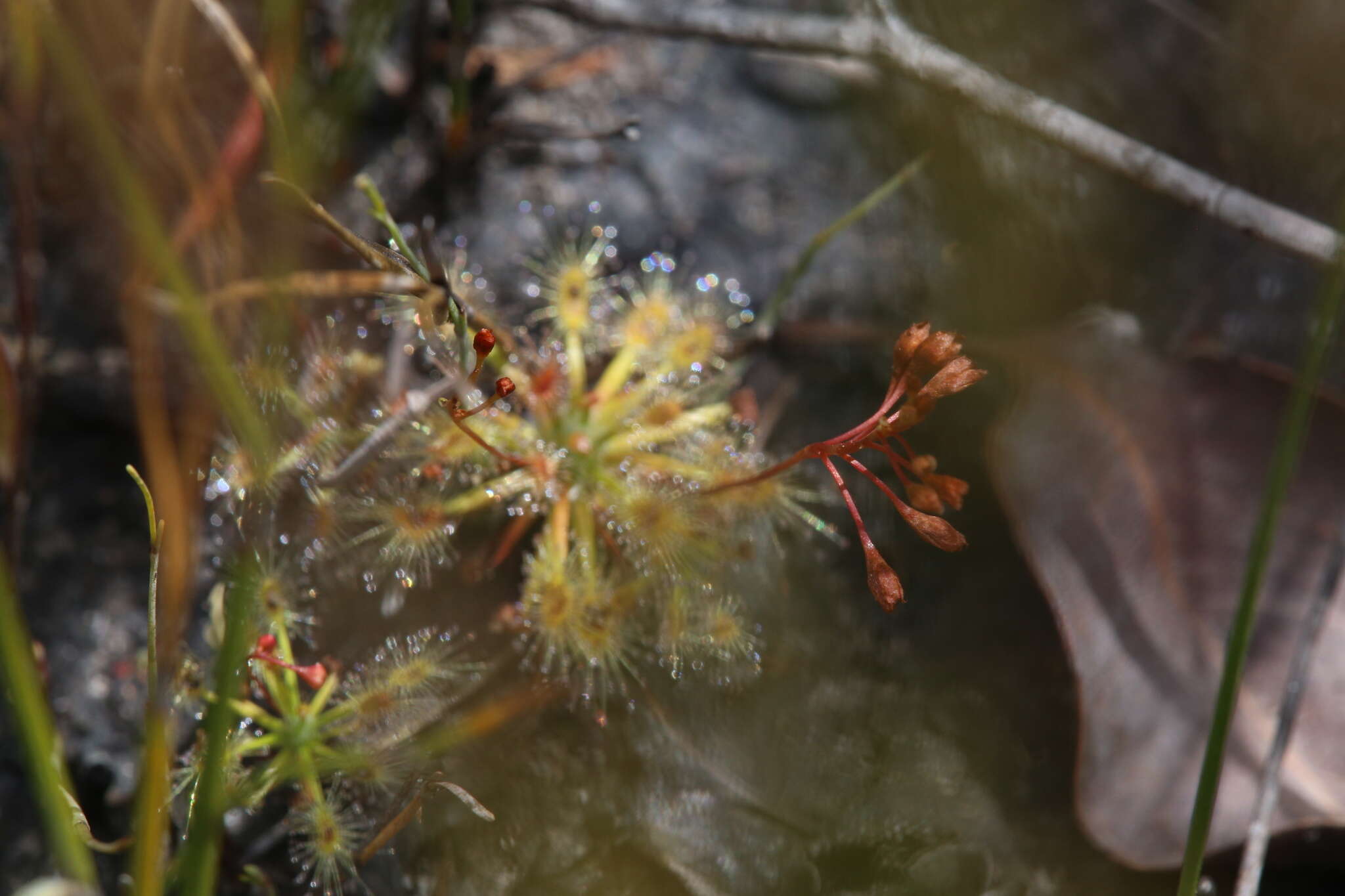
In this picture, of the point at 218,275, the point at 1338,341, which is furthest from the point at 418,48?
the point at 1338,341

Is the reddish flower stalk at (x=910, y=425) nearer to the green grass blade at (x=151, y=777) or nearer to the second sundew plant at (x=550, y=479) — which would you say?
the second sundew plant at (x=550, y=479)

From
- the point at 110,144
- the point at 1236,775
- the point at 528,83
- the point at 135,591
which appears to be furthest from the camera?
the point at 528,83

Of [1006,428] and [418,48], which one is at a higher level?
[418,48]

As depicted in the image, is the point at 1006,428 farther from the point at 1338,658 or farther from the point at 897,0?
the point at 897,0

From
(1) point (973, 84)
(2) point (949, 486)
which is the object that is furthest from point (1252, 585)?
(1) point (973, 84)

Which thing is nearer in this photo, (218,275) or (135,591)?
(135,591)

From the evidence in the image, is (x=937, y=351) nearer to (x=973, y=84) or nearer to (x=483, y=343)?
(x=483, y=343)

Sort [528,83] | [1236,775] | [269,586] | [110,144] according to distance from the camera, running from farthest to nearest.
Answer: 1. [528,83]
2. [1236,775]
3. [269,586]
4. [110,144]
